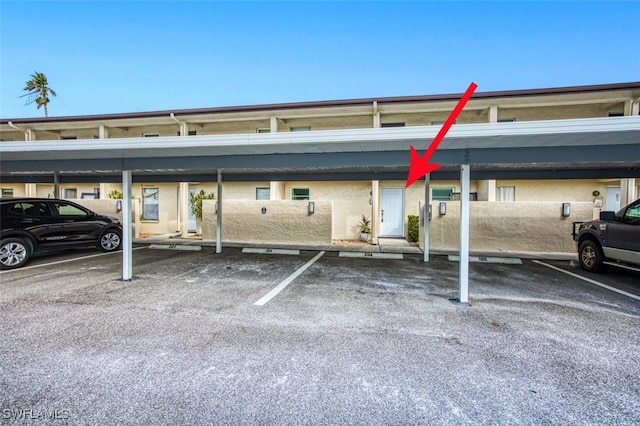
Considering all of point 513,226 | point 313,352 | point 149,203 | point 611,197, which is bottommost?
point 313,352

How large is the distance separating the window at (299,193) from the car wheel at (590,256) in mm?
9012

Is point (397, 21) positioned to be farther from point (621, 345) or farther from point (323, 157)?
point (621, 345)

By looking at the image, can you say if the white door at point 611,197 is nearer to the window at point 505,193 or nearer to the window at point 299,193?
the window at point 505,193

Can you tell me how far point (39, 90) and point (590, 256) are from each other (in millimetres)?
35649

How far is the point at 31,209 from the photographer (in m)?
7.09

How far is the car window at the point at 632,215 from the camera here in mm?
5848

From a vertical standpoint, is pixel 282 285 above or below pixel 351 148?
below

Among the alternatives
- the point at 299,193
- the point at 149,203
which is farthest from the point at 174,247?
the point at 299,193

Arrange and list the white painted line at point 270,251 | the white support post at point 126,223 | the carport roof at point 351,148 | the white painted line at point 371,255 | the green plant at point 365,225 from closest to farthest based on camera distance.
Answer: the carport roof at point 351,148
the white support post at point 126,223
the white painted line at point 371,255
the white painted line at point 270,251
the green plant at point 365,225

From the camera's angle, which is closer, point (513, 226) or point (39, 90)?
point (513, 226)

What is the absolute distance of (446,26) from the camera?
11148 mm

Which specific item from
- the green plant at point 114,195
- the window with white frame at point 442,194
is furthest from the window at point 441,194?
the green plant at point 114,195

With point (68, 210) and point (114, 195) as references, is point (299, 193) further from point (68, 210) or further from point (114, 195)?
point (114, 195)

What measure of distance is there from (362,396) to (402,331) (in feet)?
4.39
